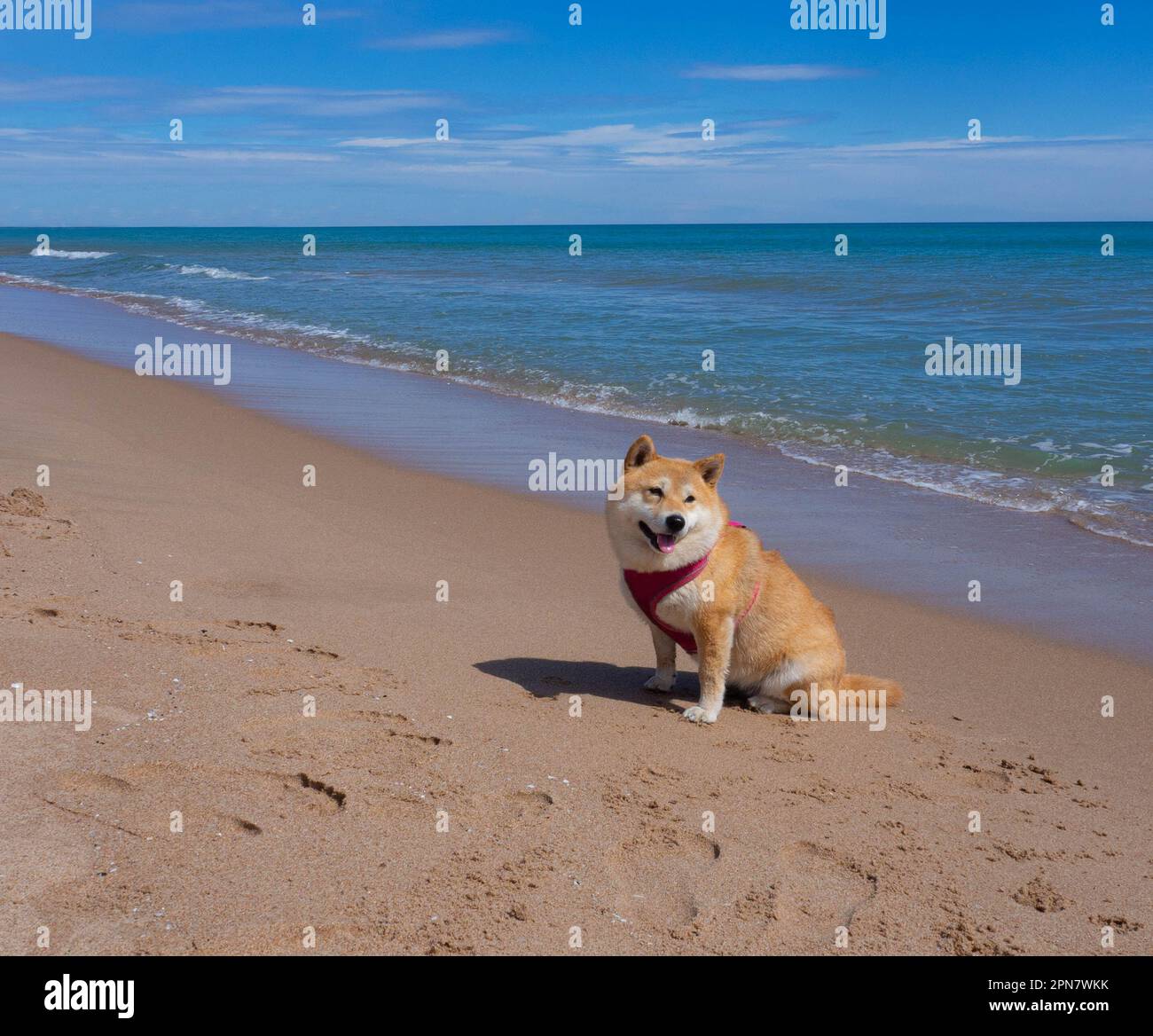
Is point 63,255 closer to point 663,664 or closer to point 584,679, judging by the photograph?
point 584,679

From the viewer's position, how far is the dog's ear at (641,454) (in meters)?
5.29

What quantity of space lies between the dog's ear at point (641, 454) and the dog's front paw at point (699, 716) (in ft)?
4.15

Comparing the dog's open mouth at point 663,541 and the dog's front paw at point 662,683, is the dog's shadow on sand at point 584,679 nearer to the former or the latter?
the dog's front paw at point 662,683

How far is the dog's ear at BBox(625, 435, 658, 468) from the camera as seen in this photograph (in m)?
5.29

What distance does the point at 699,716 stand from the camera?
17.4 feet

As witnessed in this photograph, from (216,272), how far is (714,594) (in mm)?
42332

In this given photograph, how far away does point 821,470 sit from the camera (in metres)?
10.8

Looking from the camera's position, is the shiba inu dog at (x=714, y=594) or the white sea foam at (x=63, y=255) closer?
the shiba inu dog at (x=714, y=594)

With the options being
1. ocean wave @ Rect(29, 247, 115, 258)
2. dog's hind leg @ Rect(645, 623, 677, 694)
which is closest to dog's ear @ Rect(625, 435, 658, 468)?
dog's hind leg @ Rect(645, 623, 677, 694)

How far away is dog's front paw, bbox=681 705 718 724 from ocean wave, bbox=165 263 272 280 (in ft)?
121

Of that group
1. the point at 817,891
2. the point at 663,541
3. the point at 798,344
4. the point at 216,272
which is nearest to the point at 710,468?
the point at 663,541

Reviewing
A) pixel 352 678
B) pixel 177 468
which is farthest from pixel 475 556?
pixel 177 468

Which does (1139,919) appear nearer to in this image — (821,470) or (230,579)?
(230,579)

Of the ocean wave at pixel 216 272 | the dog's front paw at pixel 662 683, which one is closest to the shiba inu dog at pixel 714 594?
the dog's front paw at pixel 662 683
